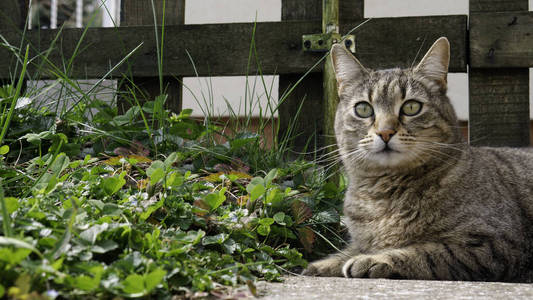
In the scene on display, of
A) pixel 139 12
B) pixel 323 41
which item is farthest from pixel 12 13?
pixel 323 41

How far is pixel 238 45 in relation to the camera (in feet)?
10.4

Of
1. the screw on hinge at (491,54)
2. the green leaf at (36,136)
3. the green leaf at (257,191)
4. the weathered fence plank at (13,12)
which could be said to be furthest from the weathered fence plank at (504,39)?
the weathered fence plank at (13,12)

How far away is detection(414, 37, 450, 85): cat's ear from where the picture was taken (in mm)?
2296

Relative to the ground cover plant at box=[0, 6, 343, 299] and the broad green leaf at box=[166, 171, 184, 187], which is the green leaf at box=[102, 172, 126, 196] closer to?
the ground cover plant at box=[0, 6, 343, 299]

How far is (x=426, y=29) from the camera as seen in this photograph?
9.71 ft

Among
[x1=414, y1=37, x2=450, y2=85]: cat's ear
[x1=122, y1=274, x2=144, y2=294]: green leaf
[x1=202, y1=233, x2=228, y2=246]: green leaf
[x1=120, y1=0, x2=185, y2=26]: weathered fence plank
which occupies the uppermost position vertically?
[x1=120, y1=0, x2=185, y2=26]: weathered fence plank

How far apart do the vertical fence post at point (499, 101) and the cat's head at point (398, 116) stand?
625 millimetres

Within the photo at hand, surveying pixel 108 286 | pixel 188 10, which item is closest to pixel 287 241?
pixel 108 286

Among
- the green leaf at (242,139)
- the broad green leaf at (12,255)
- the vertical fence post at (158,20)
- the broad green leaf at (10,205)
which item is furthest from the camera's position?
the vertical fence post at (158,20)

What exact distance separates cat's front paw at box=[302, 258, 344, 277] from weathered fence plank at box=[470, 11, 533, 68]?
1476 millimetres

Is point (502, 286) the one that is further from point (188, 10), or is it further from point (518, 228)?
point (188, 10)

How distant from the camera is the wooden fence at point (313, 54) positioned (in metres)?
2.88

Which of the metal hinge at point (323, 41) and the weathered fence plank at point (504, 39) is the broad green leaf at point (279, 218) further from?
the weathered fence plank at point (504, 39)

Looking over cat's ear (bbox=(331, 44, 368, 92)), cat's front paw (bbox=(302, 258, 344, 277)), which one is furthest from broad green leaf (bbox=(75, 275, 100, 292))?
cat's ear (bbox=(331, 44, 368, 92))
